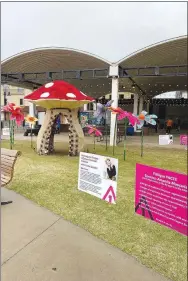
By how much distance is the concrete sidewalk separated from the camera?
305 centimetres

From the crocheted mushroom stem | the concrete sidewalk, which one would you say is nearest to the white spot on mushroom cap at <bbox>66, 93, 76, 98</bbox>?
the crocheted mushroom stem

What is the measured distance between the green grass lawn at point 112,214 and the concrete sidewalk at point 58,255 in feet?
0.80

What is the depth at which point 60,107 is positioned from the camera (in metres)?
11.6

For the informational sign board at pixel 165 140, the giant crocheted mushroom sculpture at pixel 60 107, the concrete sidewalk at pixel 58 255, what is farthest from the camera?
the informational sign board at pixel 165 140

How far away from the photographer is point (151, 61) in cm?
1786

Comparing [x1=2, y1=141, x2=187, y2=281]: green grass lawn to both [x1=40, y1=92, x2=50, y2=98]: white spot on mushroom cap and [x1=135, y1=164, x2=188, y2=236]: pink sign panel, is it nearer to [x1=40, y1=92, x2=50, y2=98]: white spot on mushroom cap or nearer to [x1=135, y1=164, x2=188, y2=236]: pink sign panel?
[x1=135, y1=164, x2=188, y2=236]: pink sign panel

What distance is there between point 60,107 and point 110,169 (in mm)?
8168

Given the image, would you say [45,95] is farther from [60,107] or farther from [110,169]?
[110,169]

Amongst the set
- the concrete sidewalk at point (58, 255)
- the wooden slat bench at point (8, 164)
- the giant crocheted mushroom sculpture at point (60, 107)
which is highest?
the giant crocheted mushroom sculpture at point (60, 107)

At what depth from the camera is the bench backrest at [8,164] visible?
18.3ft

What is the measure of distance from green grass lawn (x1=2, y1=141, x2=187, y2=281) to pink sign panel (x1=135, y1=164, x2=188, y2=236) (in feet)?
2.62

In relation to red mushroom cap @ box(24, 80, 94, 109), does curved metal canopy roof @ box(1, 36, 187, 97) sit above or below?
above

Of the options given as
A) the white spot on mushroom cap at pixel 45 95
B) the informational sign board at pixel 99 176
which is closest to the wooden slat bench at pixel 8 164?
the informational sign board at pixel 99 176

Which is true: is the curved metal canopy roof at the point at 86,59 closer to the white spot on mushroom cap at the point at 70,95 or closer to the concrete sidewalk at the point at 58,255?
the white spot on mushroom cap at the point at 70,95
